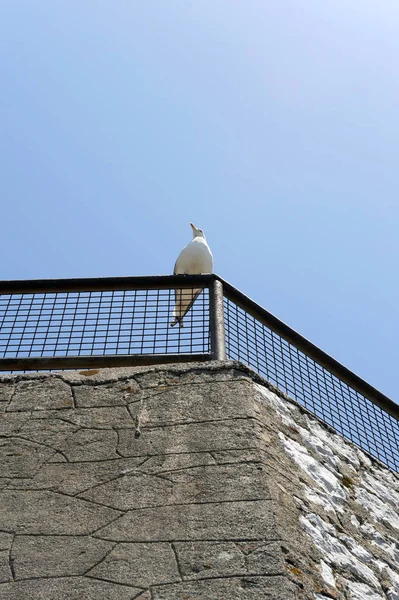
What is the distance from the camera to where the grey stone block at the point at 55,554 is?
2.52m

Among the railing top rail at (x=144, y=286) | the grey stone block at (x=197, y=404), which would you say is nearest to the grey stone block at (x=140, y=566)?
the grey stone block at (x=197, y=404)

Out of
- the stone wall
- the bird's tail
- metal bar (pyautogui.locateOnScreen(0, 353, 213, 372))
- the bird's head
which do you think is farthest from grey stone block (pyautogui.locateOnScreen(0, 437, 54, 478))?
the bird's head

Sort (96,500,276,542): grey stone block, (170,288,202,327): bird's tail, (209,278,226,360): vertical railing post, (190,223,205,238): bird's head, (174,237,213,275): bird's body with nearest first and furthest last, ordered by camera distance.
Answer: (96,500,276,542): grey stone block, (209,278,226,360): vertical railing post, (170,288,202,327): bird's tail, (174,237,213,275): bird's body, (190,223,205,238): bird's head

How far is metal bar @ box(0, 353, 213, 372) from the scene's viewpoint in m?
3.72

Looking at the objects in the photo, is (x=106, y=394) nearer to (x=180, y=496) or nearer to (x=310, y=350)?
(x=180, y=496)

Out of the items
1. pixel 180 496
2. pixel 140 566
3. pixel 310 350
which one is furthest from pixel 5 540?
pixel 310 350

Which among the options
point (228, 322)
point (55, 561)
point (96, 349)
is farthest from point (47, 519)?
point (228, 322)

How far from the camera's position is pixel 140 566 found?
250 cm

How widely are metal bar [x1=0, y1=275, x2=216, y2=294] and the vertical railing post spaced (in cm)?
9

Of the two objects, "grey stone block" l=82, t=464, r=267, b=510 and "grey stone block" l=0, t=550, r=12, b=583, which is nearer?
"grey stone block" l=0, t=550, r=12, b=583

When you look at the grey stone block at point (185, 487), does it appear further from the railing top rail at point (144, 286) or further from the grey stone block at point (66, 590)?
the railing top rail at point (144, 286)

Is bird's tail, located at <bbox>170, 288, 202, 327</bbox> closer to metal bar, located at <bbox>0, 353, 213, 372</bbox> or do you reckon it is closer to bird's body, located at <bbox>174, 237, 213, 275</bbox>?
metal bar, located at <bbox>0, 353, 213, 372</bbox>

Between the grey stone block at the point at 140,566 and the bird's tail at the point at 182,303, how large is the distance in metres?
1.60

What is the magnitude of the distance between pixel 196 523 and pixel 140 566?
0.89 ft
